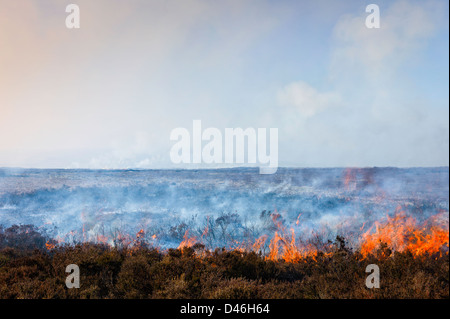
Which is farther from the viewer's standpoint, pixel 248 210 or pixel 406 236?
pixel 248 210

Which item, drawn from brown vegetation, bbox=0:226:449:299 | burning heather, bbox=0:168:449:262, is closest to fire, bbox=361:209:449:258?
burning heather, bbox=0:168:449:262

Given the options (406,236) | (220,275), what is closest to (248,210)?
(406,236)

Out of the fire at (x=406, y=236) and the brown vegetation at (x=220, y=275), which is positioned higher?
the fire at (x=406, y=236)

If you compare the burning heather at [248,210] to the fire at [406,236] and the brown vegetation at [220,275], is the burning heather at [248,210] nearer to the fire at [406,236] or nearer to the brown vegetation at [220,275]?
the fire at [406,236]

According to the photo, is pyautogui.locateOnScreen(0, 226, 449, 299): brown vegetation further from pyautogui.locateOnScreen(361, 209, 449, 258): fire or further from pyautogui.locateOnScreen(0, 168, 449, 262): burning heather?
pyautogui.locateOnScreen(0, 168, 449, 262): burning heather

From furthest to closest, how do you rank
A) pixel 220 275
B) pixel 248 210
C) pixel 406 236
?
pixel 248 210, pixel 406 236, pixel 220 275

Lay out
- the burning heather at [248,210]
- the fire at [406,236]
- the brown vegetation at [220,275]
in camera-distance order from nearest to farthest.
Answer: the brown vegetation at [220,275]
the fire at [406,236]
the burning heather at [248,210]

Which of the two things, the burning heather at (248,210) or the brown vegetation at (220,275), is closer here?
the brown vegetation at (220,275)

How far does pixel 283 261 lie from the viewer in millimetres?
8367

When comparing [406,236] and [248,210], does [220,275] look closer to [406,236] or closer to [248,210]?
[406,236]

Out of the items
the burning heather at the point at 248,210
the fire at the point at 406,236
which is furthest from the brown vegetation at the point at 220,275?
the burning heather at the point at 248,210

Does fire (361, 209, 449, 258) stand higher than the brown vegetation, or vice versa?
fire (361, 209, 449, 258)

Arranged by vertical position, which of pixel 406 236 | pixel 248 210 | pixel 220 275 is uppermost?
pixel 406 236
